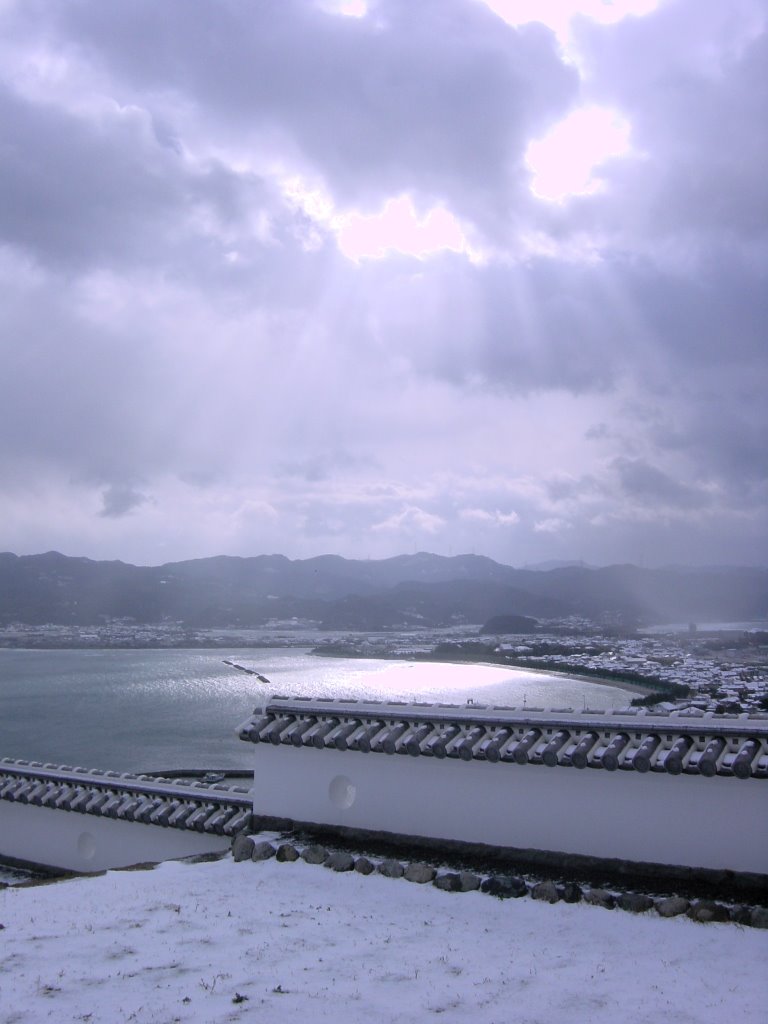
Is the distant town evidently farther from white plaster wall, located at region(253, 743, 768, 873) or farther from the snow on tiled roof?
white plaster wall, located at region(253, 743, 768, 873)

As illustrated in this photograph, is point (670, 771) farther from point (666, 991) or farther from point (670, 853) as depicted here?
point (666, 991)

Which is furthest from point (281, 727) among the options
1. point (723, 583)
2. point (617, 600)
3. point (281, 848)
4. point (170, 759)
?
point (617, 600)

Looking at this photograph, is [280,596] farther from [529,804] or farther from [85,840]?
[529,804]

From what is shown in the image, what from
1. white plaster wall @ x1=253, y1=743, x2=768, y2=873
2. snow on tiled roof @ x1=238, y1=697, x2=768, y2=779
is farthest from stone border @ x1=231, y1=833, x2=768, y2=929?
snow on tiled roof @ x1=238, y1=697, x2=768, y2=779

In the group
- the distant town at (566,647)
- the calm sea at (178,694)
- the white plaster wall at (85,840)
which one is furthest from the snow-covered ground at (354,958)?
the calm sea at (178,694)

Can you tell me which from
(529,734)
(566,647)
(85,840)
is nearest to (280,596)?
(566,647)
